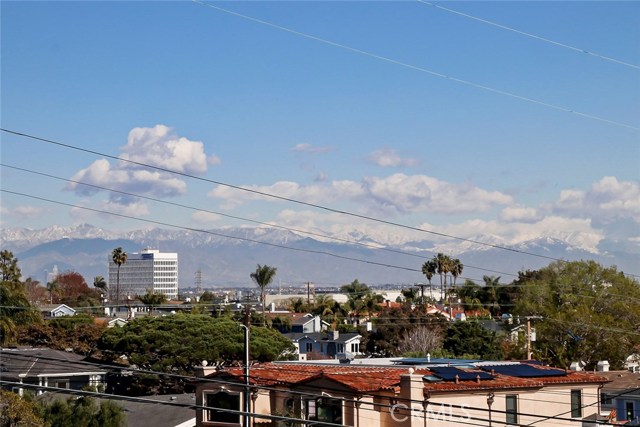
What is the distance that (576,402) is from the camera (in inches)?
1768

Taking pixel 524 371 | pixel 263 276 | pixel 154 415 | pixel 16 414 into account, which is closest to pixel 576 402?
pixel 524 371

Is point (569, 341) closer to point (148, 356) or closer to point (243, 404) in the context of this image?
point (148, 356)

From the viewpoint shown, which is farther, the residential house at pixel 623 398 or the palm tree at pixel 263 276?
the palm tree at pixel 263 276

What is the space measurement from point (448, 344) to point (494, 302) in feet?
192

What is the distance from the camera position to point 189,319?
8469 cm

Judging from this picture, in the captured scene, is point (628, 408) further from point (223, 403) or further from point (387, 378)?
point (223, 403)

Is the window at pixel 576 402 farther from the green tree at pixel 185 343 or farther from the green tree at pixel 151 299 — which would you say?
the green tree at pixel 151 299

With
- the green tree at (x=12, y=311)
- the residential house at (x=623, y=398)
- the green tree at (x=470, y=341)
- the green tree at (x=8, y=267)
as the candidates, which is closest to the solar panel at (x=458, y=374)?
the residential house at (x=623, y=398)

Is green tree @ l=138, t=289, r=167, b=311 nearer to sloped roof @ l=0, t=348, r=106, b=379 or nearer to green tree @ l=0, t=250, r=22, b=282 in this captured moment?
green tree @ l=0, t=250, r=22, b=282

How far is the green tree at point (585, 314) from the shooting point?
82.8 m

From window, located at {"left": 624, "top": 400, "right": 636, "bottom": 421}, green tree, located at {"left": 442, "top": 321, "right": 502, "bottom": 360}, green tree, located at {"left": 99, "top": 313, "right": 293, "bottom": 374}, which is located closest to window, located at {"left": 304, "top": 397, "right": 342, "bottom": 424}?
window, located at {"left": 624, "top": 400, "right": 636, "bottom": 421}

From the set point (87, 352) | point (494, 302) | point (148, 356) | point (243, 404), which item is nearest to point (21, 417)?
point (243, 404)

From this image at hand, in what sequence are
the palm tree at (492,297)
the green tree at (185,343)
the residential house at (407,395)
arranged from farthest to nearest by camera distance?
the palm tree at (492,297)
the green tree at (185,343)
the residential house at (407,395)

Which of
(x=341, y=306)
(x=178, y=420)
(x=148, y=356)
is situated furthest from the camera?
(x=341, y=306)
